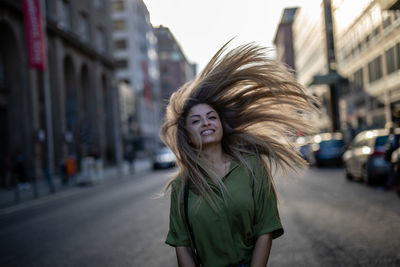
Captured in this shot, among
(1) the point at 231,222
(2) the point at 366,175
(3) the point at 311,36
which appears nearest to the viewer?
(1) the point at 231,222

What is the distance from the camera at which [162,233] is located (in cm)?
808

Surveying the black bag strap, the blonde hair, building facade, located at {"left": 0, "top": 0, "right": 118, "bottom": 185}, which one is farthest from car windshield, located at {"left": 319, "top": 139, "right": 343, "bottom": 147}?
the black bag strap

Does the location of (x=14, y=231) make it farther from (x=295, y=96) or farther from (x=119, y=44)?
(x=119, y=44)

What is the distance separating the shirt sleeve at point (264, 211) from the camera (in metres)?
2.89

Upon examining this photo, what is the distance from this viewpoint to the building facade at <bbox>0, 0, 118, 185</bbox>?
27375mm

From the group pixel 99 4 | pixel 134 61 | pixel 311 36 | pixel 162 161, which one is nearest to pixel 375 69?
pixel 162 161

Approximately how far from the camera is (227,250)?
279 centimetres

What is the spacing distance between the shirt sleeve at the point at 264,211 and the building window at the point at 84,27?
40469 millimetres

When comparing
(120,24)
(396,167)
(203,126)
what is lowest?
(396,167)

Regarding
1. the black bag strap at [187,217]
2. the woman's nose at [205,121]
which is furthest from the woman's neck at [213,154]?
the black bag strap at [187,217]

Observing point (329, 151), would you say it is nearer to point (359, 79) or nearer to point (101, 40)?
point (359, 79)

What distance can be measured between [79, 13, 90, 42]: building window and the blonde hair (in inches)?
1563

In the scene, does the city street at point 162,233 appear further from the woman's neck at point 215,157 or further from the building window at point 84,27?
the building window at point 84,27

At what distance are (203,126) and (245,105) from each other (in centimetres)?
57
